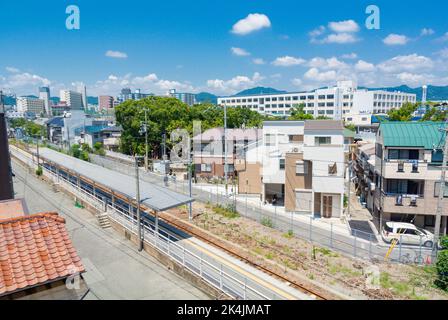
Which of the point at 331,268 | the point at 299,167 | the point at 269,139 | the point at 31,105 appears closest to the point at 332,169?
the point at 299,167

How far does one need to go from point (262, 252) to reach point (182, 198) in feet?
16.0

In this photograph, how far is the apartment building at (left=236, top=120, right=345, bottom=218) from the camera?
75.3 ft

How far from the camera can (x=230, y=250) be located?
15.6 meters

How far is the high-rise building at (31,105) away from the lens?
15400cm

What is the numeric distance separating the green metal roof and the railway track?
12.4 m

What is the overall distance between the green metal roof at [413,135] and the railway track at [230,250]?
40.8ft

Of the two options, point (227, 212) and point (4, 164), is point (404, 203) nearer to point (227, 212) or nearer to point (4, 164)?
point (227, 212)

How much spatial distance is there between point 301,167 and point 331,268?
1128cm

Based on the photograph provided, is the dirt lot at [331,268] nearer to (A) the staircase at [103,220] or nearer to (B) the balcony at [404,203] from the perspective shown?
(A) the staircase at [103,220]

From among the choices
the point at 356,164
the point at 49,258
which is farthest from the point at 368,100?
the point at 49,258

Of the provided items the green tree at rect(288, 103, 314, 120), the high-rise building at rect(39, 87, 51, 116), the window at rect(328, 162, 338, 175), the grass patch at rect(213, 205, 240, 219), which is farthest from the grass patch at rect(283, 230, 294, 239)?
the high-rise building at rect(39, 87, 51, 116)

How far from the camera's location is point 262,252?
15.5 m

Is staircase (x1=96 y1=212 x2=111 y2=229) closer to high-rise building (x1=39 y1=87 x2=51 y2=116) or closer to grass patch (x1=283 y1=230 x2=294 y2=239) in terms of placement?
grass patch (x1=283 y1=230 x2=294 y2=239)
